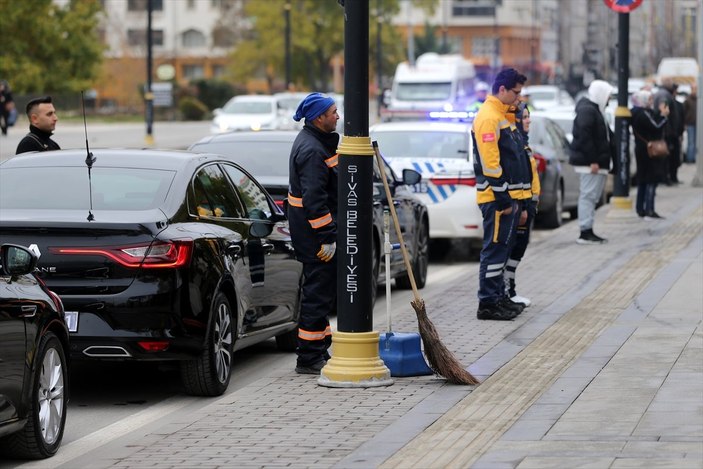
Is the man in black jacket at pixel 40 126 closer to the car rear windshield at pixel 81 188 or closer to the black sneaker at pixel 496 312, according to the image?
the car rear windshield at pixel 81 188

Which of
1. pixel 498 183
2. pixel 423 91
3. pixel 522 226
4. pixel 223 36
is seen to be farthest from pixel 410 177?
pixel 223 36

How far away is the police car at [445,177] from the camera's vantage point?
57.5ft

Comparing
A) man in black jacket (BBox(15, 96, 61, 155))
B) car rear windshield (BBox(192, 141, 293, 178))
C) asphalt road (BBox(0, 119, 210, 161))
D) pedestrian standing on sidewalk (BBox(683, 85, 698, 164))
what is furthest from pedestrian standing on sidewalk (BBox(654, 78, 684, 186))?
man in black jacket (BBox(15, 96, 61, 155))

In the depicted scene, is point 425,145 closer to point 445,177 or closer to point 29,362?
point 445,177

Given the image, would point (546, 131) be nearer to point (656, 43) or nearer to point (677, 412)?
point (677, 412)

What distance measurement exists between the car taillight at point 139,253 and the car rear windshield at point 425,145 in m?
9.04

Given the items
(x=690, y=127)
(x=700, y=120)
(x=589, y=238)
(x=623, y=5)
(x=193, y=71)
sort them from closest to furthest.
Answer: (x=589, y=238) < (x=623, y=5) < (x=700, y=120) < (x=690, y=127) < (x=193, y=71)

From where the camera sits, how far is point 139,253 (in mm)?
9000

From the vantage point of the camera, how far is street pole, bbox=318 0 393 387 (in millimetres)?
9438

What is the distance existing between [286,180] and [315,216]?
3251 millimetres

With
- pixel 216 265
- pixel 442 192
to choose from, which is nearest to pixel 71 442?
pixel 216 265

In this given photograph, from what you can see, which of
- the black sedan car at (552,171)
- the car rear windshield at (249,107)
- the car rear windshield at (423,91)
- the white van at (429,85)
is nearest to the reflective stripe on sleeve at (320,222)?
the black sedan car at (552,171)

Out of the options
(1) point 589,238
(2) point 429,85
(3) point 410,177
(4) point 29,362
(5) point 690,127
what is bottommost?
(1) point 589,238

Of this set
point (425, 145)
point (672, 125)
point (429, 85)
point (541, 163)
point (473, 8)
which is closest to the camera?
point (425, 145)
